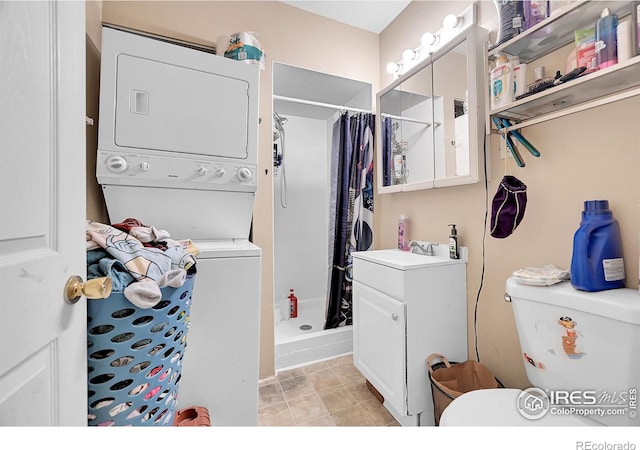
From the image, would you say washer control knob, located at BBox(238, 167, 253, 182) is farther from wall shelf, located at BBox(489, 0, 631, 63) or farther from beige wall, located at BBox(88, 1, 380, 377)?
wall shelf, located at BBox(489, 0, 631, 63)

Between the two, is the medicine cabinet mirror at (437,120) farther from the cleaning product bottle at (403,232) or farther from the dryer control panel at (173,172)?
the dryer control panel at (173,172)

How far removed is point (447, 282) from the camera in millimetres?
1528

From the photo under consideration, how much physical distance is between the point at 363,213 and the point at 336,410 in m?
1.42

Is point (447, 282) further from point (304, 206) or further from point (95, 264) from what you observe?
point (304, 206)

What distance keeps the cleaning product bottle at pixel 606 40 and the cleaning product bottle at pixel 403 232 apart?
3.99ft

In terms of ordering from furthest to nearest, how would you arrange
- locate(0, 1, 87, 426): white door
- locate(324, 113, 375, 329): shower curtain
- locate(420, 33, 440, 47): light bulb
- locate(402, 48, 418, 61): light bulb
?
1. locate(324, 113, 375, 329): shower curtain
2. locate(402, 48, 418, 61): light bulb
3. locate(420, 33, 440, 47): light bulb
4. locate(0, 1, 87, 426): white door

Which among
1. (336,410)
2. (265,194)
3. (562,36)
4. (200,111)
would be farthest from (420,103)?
(336,410)

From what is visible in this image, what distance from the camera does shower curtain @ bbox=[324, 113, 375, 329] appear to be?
7.50ft

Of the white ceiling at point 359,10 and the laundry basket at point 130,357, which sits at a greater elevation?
the white ceiling at point 359,10

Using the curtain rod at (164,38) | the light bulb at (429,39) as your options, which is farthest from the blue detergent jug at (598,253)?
the curtain rod at (164,38)

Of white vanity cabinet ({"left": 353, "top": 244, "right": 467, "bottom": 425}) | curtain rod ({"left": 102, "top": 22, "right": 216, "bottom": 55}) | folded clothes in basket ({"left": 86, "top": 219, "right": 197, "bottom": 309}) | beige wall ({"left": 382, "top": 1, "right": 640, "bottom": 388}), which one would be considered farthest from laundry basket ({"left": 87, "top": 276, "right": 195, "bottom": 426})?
curtain rod ({"left": 102, "top": 22, "right": 216, "bottom": 55})

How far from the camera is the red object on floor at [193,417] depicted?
976 millimetres

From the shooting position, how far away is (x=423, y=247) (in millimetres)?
1803

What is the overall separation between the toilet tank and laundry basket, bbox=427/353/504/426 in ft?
1.24
